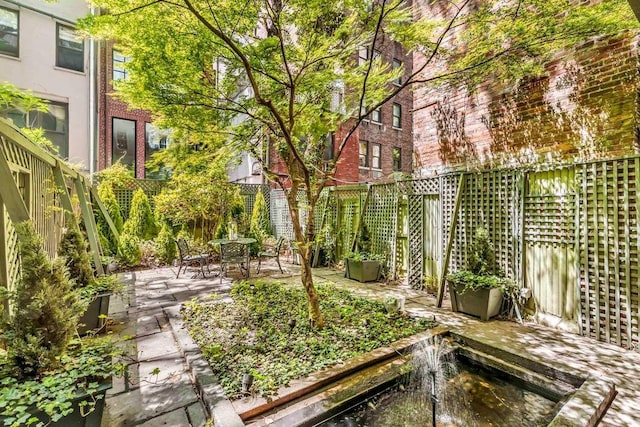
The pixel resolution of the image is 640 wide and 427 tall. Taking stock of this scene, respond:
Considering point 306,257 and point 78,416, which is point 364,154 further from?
point 78,416

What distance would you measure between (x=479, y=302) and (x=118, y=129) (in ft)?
45.8

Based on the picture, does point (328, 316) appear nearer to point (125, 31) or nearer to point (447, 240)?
point (447, 240)

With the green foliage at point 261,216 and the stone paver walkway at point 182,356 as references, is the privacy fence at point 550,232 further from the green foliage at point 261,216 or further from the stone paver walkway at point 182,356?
the green foliage at point 261,216

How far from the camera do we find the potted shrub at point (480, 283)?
449 centimetres

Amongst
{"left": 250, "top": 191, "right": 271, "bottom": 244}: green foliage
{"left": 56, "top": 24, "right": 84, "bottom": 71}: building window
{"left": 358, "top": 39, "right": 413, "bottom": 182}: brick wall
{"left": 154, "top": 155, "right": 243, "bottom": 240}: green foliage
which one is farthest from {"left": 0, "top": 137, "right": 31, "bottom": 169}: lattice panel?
{"left": 358, "top": 39, "right": 413, "bottom": 182}: brick wall

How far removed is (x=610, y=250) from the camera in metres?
3.74


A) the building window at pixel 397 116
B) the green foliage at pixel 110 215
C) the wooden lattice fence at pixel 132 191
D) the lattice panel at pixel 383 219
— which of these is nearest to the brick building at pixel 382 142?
the building window at pixel 397 116

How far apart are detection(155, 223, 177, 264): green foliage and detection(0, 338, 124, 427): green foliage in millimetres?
7073

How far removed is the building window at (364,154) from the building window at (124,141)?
34.0 ft

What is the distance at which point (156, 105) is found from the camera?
390 centimetres

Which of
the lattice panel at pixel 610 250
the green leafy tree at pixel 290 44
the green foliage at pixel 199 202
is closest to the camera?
the green leafy tree at pixel 290 44

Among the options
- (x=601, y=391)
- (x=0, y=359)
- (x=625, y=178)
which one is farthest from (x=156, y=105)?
(x=625, y=178)

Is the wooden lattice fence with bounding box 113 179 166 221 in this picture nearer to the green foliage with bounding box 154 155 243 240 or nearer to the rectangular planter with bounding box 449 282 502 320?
the green foliage with bounding box 154 155 243 240

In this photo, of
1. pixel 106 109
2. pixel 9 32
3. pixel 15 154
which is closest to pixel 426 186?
pixel 15 154
